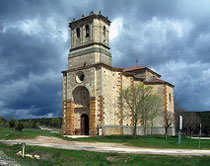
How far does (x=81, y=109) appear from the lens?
32.8 metres

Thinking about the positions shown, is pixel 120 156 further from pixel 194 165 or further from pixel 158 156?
pixel 194 165

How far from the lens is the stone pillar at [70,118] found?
3253cm

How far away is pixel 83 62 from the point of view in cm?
3316

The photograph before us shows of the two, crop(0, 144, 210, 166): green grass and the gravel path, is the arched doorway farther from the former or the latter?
the gravel path

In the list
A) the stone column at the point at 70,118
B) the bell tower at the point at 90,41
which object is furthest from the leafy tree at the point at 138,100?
the stone column at the point at 70,118

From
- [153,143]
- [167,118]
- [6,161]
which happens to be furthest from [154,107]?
[6,161]

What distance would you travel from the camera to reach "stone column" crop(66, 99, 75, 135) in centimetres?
3253

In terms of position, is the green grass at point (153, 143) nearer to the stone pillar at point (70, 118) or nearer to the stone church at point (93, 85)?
the stone church at point (93, 85)

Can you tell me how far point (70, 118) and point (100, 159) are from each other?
2020cm

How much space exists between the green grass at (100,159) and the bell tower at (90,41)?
18.7 meters

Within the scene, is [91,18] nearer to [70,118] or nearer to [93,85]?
[93,85]

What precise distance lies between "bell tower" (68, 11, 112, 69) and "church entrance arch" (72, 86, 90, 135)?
3604 mm

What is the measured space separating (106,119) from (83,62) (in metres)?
8.42

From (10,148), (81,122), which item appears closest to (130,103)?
(81,122)
